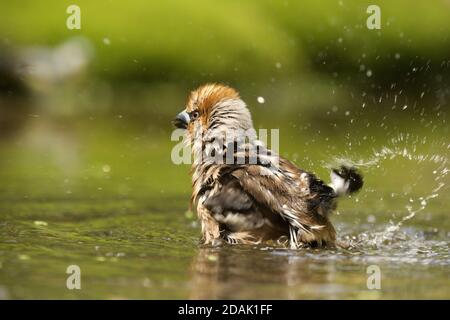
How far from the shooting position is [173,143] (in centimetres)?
1277

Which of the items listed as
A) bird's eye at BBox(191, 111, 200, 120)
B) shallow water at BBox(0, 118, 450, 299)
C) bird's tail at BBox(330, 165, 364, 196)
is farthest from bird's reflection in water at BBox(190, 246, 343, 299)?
bird's eye at BBox(191, 111, 200, 120)

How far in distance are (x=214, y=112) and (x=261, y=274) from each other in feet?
6.86

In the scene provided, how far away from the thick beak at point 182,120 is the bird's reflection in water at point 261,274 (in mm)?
1493

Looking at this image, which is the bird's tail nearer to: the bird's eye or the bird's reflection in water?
the bird's reflection in water

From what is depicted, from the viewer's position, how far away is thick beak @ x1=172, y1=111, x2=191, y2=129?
7.56 meters

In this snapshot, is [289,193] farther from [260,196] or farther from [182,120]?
[182,120]

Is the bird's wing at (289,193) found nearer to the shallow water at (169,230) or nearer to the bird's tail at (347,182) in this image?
the bird's tail at (347,182)

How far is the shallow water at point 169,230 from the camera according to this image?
521 cm

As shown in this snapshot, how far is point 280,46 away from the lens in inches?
710

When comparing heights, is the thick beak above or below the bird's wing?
above

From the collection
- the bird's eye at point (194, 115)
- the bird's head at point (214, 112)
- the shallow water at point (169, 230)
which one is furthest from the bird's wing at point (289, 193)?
the bird's eye at point (194, 115)

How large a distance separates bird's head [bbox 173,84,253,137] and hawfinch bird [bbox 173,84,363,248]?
0.56 feet

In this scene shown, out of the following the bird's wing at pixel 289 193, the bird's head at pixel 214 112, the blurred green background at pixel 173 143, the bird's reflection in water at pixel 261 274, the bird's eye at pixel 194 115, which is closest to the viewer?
the bird's reflection in water at pixel 261 274
